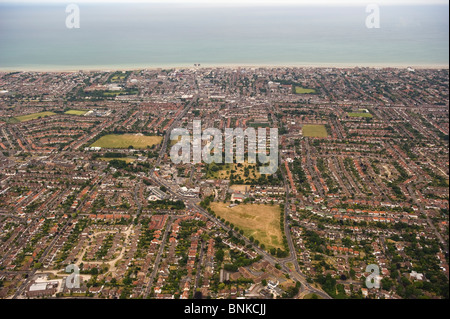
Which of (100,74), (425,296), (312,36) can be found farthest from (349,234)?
(312,36)

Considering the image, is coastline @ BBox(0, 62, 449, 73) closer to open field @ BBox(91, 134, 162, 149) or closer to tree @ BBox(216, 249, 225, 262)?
open field @ BBox(91, 134, 162, 149)

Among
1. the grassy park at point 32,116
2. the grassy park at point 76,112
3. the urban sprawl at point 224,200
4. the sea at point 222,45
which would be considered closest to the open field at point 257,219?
the urban sprawl at point 224,200

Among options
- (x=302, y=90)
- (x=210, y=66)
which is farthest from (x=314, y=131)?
(x=210, y=66)

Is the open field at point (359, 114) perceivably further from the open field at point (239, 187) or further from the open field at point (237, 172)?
the open field at point (239, 187)

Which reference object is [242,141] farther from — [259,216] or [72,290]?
[72,290]

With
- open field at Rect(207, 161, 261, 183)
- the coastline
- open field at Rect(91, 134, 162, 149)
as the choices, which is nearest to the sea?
the coastline

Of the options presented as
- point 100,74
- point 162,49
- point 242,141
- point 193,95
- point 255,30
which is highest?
point 255,30
